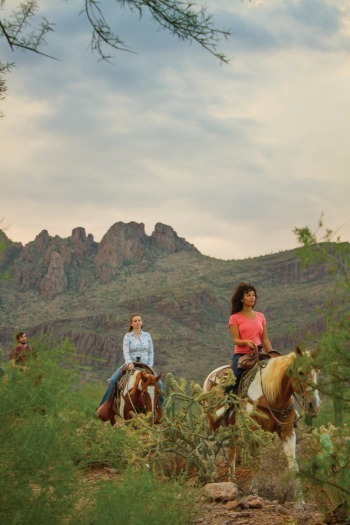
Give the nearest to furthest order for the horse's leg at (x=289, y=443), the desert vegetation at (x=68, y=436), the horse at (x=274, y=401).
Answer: the desert vegetation at (x=68, y=436)
the horse's leg at (x=289, y=443)
the horse at (x=274, y=401)

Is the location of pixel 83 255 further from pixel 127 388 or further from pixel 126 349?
pixel 127 388

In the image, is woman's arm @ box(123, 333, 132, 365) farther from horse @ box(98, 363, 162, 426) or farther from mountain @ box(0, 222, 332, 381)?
mountain @ box(0, 222, 332, 381)

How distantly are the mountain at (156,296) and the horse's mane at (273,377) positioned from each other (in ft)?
170

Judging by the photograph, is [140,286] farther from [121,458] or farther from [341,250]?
[341,250]

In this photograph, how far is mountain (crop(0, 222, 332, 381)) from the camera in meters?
72.4

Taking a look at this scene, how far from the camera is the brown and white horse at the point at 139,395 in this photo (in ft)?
42.6

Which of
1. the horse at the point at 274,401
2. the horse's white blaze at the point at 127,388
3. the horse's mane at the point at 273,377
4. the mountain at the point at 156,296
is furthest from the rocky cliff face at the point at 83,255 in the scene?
the horse's mane at the point at 273,377

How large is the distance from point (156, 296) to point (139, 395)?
70.9 metres

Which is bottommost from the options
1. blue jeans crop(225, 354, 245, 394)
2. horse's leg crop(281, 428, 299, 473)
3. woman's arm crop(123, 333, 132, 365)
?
horse's leg crop(281, 428, 299, 473)

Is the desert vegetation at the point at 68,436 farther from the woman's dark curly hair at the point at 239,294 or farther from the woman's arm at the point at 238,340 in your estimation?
the woman's dark curly hair at the point at 239,294

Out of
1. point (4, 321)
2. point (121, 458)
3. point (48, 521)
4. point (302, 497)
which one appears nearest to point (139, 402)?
point (121, 458)

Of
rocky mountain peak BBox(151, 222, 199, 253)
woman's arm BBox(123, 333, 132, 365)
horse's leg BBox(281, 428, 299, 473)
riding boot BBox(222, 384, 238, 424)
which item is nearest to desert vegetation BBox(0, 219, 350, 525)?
horse's leg BBox(281, 428, 299, 473)

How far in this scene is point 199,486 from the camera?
31.3 ft

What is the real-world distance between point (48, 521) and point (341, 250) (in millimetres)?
2237
